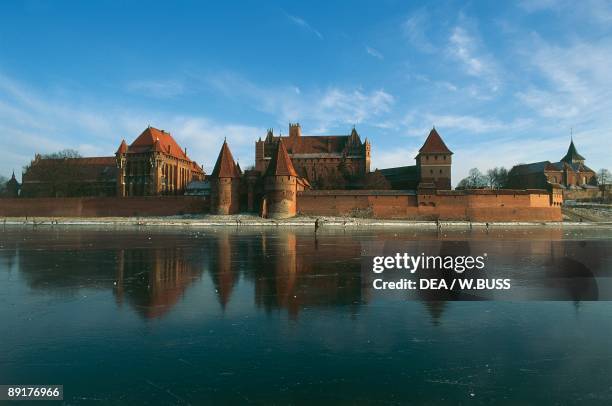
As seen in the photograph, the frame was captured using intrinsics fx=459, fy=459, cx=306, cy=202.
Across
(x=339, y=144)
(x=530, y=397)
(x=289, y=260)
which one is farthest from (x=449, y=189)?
(x=530, y=397)

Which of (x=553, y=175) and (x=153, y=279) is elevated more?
(x=553, y=175)

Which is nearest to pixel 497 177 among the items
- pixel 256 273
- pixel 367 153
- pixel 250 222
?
pixel 367 153

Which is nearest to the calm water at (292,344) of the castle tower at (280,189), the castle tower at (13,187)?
the castle tower at (280,189)

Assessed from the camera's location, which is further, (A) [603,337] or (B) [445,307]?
(B) [445,307]

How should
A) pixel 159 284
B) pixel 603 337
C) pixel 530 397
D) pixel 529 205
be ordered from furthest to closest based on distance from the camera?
1. pixel 529 205
2. pixel 159 284
3. pixel 603 337
4. pixel 530 397

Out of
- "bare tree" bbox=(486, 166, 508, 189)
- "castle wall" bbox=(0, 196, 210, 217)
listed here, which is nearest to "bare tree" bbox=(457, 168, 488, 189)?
"bare tree" bbox=(486, 166, 508, 189)

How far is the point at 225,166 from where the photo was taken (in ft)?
160

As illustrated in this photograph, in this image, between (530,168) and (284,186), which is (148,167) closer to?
(284,186)

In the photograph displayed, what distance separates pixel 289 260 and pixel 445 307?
23.0 feet

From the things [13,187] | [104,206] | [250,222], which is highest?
[13,187]

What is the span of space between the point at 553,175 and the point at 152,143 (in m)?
60.0

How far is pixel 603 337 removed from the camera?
6.00 meters

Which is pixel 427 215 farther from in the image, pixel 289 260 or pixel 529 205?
pixel 289 260

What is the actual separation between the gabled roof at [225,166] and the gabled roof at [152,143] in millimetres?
10747
